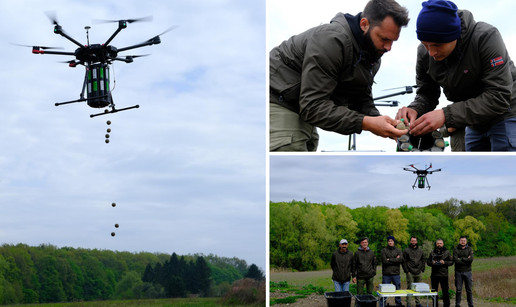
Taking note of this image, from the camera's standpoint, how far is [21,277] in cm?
4516

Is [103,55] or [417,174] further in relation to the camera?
[103,55]

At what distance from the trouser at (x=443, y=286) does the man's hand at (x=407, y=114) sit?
2238 millimetres

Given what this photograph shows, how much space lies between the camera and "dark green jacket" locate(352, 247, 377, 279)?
6239 millimetres

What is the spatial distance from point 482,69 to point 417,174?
1298 millimetres

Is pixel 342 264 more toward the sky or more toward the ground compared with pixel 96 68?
more toward the ground

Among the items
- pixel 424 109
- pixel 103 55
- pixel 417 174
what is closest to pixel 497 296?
pixel 417 174

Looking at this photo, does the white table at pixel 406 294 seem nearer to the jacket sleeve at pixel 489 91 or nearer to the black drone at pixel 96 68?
the jacket sleeve at pixel 489 91

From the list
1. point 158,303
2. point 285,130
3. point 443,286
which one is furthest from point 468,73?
point 158,303

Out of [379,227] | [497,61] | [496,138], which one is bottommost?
[379,227]

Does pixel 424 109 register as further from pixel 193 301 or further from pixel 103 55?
pixel 193 301

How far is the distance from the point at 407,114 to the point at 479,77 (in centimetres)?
72

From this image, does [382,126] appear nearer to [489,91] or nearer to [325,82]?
[325,82]

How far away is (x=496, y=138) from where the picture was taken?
4977 millimetres

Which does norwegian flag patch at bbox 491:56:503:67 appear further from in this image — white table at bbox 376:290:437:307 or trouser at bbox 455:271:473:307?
white table at bbox 376:290:437:307
